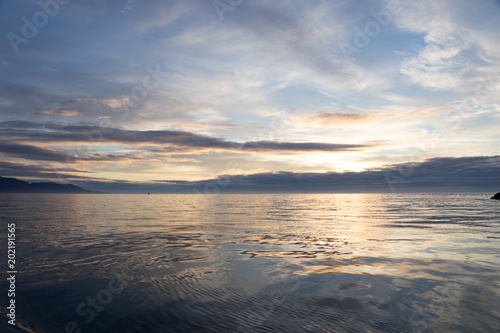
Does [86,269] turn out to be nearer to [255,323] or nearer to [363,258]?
[255,323]

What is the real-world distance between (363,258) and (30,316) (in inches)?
632

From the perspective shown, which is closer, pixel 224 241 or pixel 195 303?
pixel 195 303

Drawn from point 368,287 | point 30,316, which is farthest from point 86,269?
point 368,287

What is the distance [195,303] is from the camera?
9867 millimetres

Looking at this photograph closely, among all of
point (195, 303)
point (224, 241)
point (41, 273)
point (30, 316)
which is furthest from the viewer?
point (224, 241)

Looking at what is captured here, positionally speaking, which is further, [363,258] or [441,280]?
[363,258]

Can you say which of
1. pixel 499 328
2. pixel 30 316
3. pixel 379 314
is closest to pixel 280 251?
pixel 379 314

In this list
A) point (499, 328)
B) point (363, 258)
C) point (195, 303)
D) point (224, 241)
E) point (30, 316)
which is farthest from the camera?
point (224, 241)

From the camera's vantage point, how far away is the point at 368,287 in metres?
11.6

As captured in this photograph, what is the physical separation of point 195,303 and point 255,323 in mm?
2553

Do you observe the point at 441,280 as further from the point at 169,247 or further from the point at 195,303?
the point at 169,247

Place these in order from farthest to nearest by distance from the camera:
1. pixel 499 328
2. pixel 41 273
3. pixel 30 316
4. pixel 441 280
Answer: pixel 41 273, pixel 441 280, pixel 30 316, pixel 499 328

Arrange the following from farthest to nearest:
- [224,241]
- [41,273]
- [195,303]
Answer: [224,241]
[41,273]
[195,303]

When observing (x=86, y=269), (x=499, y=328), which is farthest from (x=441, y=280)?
(x=86, y=269)
